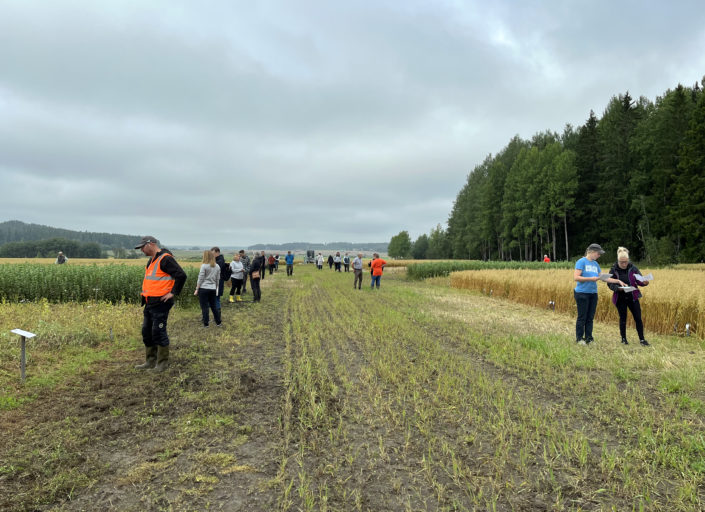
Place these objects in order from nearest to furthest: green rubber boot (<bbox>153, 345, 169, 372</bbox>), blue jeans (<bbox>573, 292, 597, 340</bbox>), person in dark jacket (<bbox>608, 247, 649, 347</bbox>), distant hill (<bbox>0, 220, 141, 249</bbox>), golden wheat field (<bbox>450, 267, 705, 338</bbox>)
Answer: green rubber boot (<bbox>153, 345, 169, 372</bbox>)
person in dark jacket (<bbox>608, 247, 649, 347</bbox>)
blue jeans (<bbox>573, 292, 597, 340</bbox>)
golden wheat field (<bbox>450, 267, 705, 338</bbox>)
distant hill (<bbox>0, 220, 141, 249</bbox>)

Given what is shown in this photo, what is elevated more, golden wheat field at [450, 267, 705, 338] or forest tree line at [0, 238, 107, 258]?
forest tree line at [0, 238, 107, 258]

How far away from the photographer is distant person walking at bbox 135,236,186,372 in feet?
20.0

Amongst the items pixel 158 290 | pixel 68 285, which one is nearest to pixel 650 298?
pixel 158 290

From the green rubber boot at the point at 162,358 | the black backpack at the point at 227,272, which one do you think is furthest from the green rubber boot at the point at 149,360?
the black backpack at the point at 227,272

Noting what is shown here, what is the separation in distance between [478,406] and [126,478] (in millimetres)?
3946

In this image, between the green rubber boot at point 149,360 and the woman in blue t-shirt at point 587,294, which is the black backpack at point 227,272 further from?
the woman in blue t-shirt at point 587,294

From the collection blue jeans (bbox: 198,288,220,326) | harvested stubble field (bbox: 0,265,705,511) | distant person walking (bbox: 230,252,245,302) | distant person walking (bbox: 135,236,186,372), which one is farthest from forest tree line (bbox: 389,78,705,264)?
distant person walking (bbox: 135,236,186,372)

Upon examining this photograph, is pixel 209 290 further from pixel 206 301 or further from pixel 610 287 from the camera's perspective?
pixel 610 287

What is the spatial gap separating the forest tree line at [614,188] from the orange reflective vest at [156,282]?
40327 millimetres

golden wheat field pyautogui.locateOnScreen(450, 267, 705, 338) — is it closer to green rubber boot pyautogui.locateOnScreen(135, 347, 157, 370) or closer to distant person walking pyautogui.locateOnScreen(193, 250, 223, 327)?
distant person walking pyautogui.locateOnScreen(193, 250, 223, 327)

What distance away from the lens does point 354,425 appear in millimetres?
4215

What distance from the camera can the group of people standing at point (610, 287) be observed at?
7898 millimetres

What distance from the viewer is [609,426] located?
4.13 m

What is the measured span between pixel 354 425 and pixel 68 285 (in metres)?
→ 13.7
